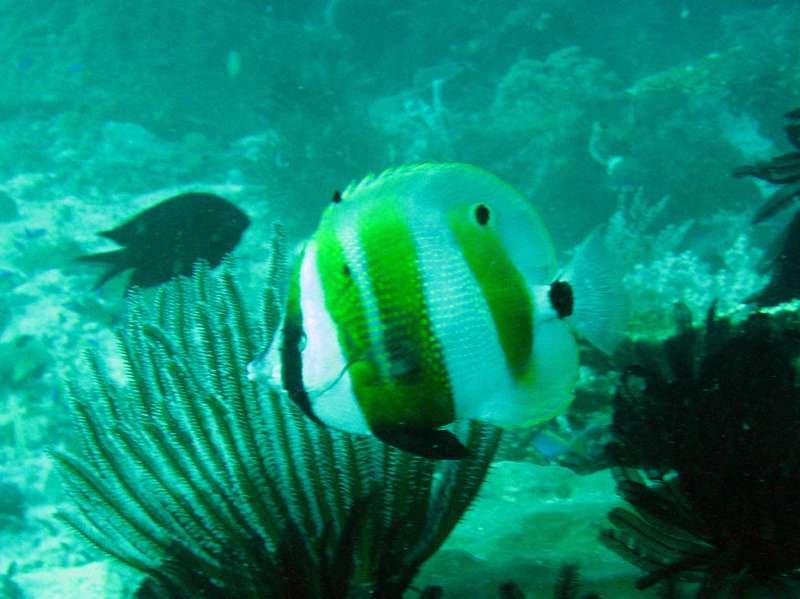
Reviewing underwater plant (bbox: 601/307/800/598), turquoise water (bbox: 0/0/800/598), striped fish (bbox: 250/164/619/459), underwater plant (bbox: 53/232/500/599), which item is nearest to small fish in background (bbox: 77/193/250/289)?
turquoise water (bbox: 0/0/800/598)

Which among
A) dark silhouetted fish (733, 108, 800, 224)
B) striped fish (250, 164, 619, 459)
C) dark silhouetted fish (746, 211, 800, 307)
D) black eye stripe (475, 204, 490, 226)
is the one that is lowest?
striped fish (250, 164, 619, 459)

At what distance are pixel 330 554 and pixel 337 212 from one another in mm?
1052

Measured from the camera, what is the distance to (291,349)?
1013 millimetres

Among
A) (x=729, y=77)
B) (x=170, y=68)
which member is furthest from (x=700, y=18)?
(x=170, y=68)

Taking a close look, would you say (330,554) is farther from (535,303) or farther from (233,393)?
(535,303)

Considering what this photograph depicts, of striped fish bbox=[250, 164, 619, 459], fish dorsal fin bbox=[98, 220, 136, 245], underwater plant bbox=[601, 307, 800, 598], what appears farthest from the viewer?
fish dorsal fin bbox=[98, 220, 136, 245]

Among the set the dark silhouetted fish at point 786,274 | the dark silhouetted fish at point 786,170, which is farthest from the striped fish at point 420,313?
the dark silhouetted fish at point 786,170

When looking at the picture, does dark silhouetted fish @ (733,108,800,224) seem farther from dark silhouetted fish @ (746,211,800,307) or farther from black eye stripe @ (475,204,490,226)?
black eye stripe @ (475,204,490,226)

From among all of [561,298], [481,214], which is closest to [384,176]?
[481,214]

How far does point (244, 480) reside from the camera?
5.33 feet

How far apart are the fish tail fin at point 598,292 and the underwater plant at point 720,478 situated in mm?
909

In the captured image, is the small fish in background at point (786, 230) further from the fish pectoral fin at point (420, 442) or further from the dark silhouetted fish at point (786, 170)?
the fish pectoral fin at point (420, 442)

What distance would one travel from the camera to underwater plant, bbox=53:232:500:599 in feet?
5.26

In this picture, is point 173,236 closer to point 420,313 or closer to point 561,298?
point 420,313
